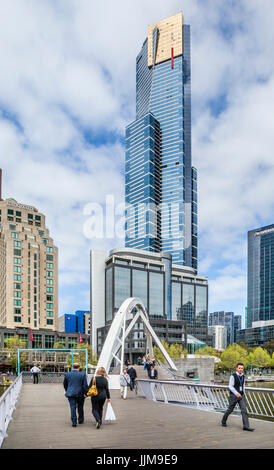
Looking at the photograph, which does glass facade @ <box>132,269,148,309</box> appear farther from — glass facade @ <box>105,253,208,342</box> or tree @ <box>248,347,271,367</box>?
tree @ <box>248,347,271,367</box>

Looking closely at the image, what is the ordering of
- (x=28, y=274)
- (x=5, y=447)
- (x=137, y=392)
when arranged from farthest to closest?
(x=28, y=274) → (x=137, y=392) → (x=5, y=447)

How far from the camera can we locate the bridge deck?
30.6 feet

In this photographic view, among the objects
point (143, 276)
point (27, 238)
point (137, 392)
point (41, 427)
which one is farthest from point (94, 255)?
point (41, 427)

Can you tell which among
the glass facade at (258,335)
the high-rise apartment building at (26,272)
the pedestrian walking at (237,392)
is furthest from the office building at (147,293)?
the pedestrian walking at (237,392)

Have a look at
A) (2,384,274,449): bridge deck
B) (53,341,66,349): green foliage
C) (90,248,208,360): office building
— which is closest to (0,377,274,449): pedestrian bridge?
(2,384,274,449): bridge deck

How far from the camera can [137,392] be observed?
Result: 2525 cm

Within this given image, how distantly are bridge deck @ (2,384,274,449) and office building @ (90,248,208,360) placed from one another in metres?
104

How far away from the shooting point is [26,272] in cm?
11294

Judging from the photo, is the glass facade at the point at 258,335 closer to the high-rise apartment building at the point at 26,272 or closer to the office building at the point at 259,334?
the office building at the point at 259,334

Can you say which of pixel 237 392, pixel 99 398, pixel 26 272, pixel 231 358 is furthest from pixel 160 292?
pixel 237 392

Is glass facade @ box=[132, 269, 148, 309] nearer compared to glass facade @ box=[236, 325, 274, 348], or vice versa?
glass facade @ box=[132, 269, 148, 309]

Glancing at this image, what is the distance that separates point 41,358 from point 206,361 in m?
33.2

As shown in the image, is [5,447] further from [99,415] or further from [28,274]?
[28,274]

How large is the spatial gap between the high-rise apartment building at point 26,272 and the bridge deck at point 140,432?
98347 millimetres
